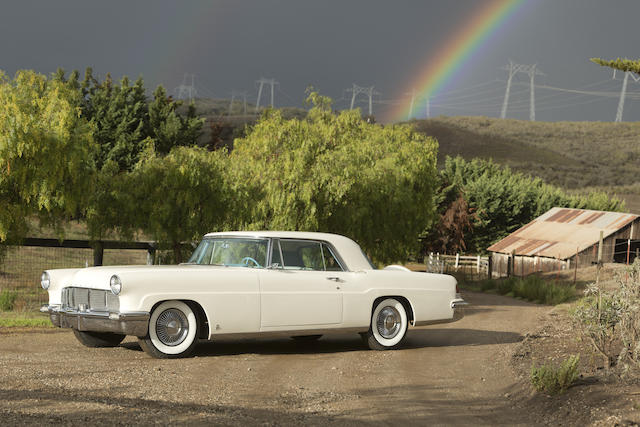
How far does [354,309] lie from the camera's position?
12.5 metres

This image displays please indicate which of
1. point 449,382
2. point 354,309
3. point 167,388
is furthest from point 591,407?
point 354,309

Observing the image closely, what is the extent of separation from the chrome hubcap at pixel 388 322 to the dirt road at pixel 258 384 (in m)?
0.36

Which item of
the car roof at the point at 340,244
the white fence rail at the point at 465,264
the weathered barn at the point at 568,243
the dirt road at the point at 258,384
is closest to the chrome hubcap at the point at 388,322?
the dirt road at the point at 258,384

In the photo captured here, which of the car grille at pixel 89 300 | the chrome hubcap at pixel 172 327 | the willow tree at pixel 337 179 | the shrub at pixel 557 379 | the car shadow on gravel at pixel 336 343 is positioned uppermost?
the willow tree at pixel 337 179

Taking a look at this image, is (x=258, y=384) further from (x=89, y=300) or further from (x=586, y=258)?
(x=586, y=258)

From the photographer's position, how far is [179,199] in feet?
72.9

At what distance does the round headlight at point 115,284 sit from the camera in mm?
10648

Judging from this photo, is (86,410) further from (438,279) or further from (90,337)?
(438,279)

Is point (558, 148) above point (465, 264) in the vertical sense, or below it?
above

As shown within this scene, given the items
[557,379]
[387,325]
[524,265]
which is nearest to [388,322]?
[387,325]

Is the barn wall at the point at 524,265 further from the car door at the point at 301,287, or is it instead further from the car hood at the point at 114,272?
the car hood at the point at 114,272

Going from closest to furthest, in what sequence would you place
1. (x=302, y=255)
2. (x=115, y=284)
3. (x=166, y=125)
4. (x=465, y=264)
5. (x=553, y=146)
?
(x=115, y=284), (x=302, y=255), (x=465, y=264), (x=166, y=125), (x=553, y=146)

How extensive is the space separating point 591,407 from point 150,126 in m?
49.8

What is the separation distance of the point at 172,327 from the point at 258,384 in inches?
94.0
